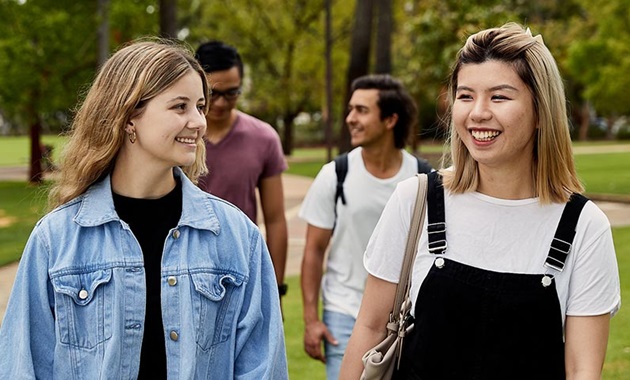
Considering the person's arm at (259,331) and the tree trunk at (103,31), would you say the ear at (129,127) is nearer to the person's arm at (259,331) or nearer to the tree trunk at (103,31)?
the person's arm at (259,331)

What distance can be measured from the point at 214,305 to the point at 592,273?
113 centimetres

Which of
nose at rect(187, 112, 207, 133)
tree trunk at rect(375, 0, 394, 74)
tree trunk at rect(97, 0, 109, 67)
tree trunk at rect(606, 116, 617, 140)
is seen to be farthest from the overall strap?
tree trunk at rect(606, 116, 617, 140)

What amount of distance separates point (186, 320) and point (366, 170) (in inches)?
91.8

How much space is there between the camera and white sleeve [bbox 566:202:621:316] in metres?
2.81

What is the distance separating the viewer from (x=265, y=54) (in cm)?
3931

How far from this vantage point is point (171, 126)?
2812 millimetres

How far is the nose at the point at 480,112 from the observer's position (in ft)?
9.39

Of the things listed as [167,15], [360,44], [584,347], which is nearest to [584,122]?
[360,44]

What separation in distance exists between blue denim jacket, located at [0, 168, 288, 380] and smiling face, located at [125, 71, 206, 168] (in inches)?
6.3

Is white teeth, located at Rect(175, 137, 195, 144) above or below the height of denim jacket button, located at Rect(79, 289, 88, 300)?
above

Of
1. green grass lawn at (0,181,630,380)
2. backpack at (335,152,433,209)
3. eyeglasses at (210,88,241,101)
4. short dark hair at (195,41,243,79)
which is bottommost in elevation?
green grass lawn at (0,181,630,380)

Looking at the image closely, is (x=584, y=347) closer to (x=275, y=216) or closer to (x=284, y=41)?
(x=275, y=216)

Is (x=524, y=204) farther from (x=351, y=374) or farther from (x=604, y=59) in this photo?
(x=604, y=59)

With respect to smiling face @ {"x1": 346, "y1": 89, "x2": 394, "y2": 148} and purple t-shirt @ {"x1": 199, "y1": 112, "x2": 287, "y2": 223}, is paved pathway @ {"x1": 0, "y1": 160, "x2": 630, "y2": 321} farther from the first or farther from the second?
smiling face @ {"x1": 346, "y1": 89, "x2": 394, "y2": 148}
